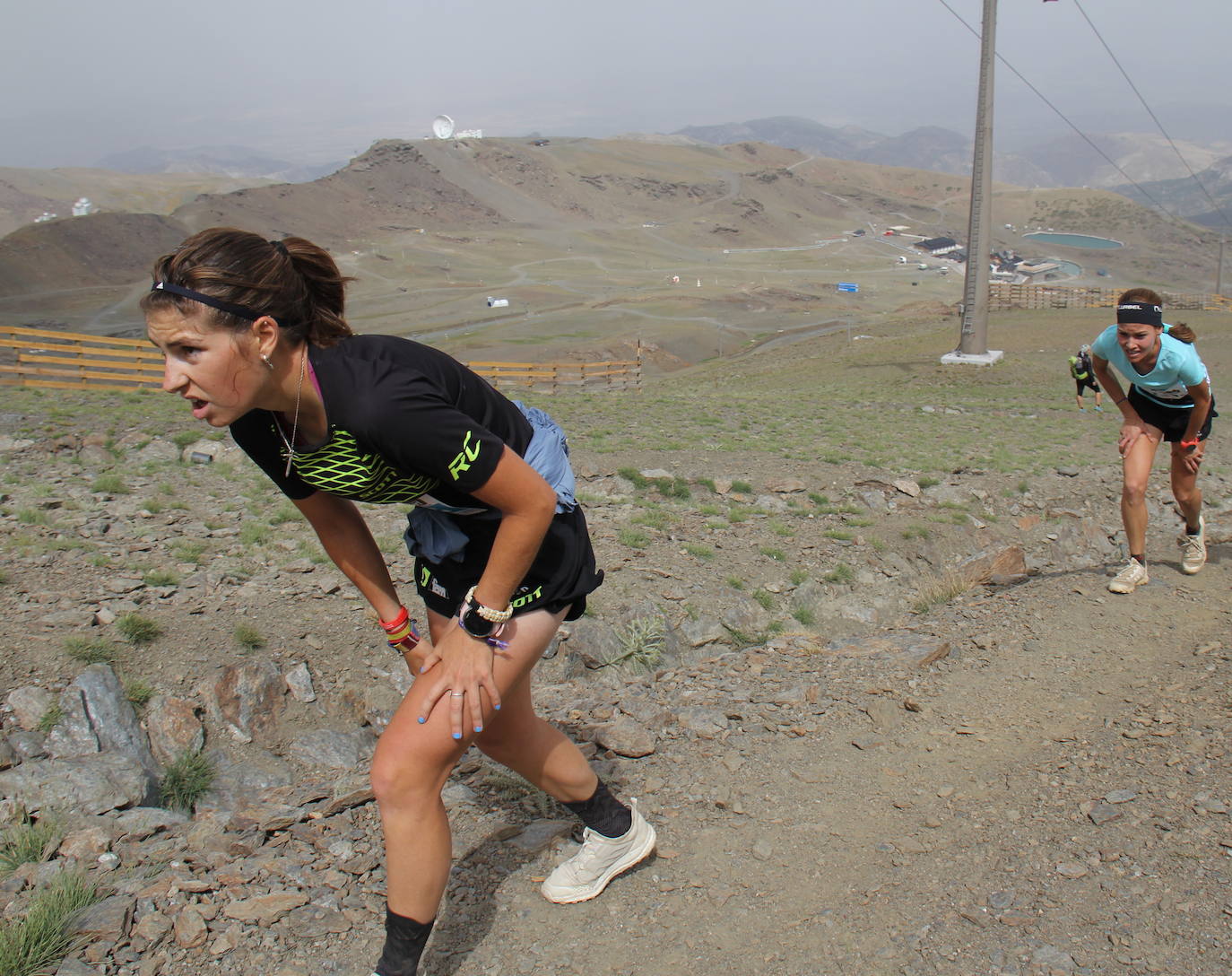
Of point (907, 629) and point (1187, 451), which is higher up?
point (1187, 451)

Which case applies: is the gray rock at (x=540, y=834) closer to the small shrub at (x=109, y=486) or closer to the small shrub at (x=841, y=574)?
the small shrub at (x=841, y=574)

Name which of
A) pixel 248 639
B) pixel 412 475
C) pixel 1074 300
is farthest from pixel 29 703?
pixel 1074 300

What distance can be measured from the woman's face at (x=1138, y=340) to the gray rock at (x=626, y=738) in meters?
3.84

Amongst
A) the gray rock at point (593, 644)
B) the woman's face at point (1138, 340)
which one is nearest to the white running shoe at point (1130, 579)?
the woman's face at point (1138, 340)

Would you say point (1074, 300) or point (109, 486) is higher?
point (109, 486)

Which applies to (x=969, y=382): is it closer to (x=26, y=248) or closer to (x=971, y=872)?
(x=971, y=872)

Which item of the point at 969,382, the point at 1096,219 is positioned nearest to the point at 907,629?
the point at 969,382

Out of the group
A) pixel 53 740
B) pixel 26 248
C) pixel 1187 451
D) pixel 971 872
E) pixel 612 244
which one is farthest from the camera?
pixel 612 244

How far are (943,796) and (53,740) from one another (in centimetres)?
399

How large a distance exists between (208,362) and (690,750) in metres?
2.79

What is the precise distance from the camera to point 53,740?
4262mm

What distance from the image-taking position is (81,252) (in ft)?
228

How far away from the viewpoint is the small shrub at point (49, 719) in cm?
429

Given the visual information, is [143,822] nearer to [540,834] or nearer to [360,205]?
[540,834]
